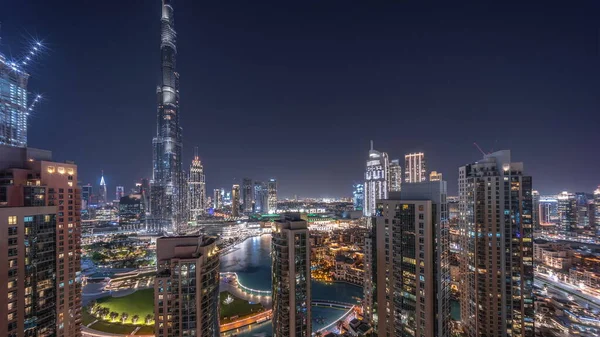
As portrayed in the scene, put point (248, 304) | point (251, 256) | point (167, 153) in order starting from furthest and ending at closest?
1. point (167, 153)
2. point (251, 256)
3. point (248, 304)

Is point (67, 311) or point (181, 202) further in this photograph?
point (181, 202)

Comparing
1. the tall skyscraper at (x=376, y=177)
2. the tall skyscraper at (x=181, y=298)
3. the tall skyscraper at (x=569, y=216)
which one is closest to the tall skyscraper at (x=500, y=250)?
the tall skyscraper at (x=181, y=298)

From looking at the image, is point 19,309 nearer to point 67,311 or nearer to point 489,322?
point 67,311

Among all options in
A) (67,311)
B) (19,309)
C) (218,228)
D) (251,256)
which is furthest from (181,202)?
(19,309)

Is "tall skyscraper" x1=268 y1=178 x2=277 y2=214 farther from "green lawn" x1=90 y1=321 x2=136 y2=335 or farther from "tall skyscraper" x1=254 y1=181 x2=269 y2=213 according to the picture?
"green lawn" x1=90 y1=321 x2=136 y2=335

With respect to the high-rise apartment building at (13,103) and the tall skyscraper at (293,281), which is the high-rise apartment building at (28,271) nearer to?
the tall skyscraper at (293,281)

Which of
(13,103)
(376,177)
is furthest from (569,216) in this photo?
(13,103)

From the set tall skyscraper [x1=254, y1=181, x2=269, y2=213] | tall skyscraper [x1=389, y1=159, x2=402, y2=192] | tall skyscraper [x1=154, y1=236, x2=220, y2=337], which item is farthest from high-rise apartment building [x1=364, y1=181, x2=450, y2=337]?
tall skyscraper [x1=254, y1=181, x2=269, y2=213]
